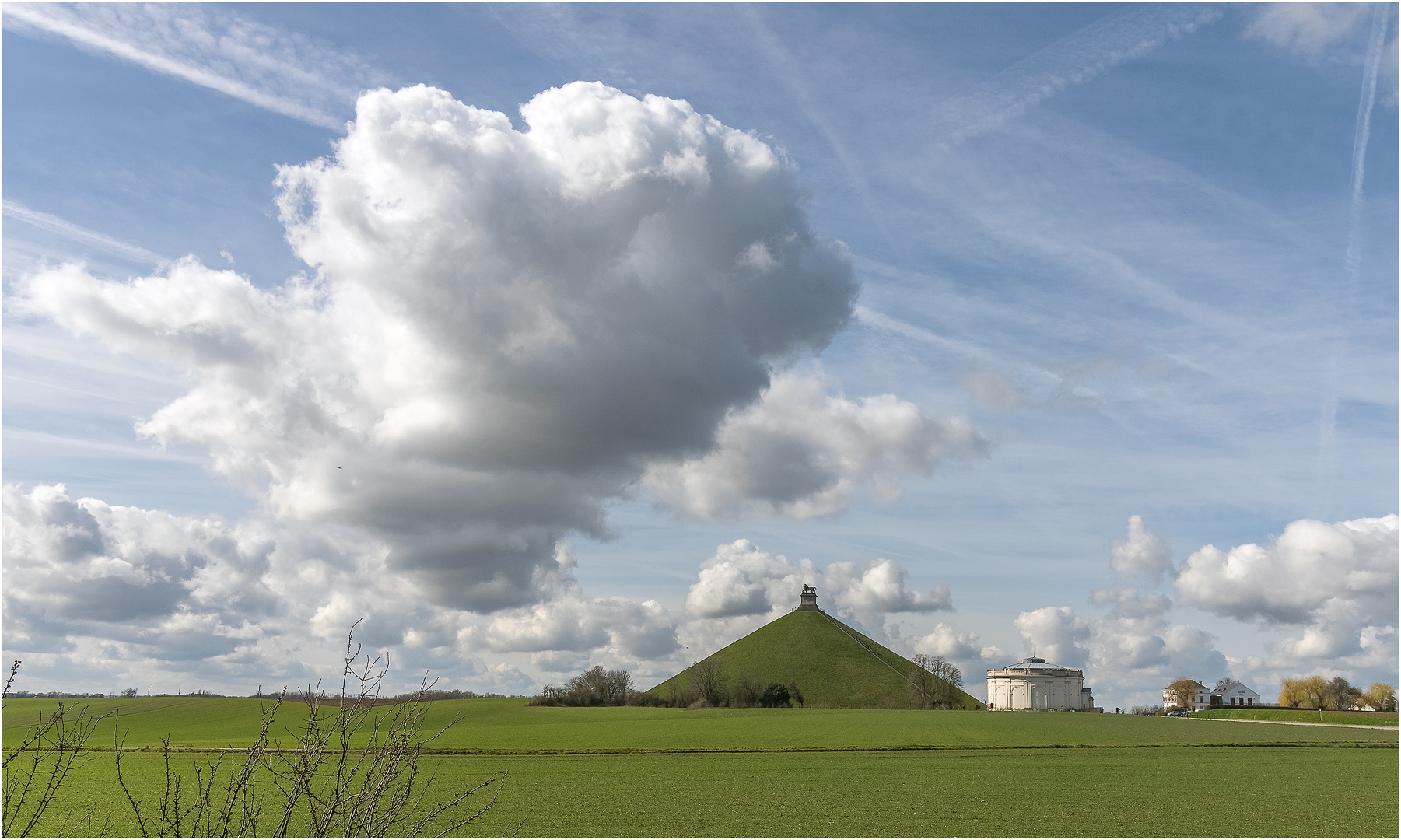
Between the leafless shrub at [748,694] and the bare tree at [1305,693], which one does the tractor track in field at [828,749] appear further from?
the bare tree at [1305,693]

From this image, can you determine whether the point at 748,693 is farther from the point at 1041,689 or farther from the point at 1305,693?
the point at 1305,693

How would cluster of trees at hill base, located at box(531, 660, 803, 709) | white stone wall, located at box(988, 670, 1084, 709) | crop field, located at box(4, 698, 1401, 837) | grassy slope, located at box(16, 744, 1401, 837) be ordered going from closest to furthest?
grassy slope, located at box(16, 744, 1401, 837) < crop field, located at box(4, 698, 1401, 837) < cluster of trees at hill base, located at box(531, 660, 803, 709) < white stone wall, located at box(988, 670, 1084, 709)

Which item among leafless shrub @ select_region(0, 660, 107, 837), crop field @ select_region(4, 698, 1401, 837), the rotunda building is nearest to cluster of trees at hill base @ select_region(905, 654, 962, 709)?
the rotunda building

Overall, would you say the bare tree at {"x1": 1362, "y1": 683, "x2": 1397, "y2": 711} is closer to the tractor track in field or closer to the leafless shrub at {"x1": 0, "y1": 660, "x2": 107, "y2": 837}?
the tractor track in field

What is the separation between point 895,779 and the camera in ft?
162

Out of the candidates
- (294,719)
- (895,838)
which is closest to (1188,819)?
(895,838)

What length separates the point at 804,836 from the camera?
31656 mm

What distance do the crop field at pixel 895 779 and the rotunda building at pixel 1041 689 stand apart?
74.1 metres

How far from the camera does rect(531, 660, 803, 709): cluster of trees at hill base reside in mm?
159125

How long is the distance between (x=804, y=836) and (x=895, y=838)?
3.18 m

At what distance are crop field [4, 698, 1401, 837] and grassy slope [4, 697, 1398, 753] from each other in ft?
2.22

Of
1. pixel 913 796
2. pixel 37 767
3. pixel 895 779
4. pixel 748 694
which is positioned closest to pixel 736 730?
pixel 895 779

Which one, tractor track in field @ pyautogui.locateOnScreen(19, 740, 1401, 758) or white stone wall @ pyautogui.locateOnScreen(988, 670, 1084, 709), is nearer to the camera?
tractor track in field @ pyautogui.locateOnScreen(19, 740, 1401, 758)

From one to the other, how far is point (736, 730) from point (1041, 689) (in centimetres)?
10743
